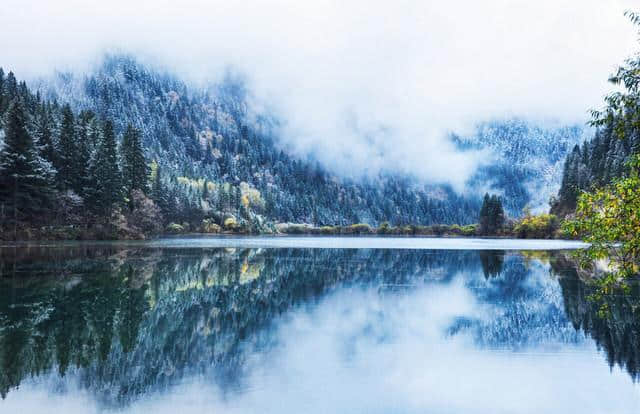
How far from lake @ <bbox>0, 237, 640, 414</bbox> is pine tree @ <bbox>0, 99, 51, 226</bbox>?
43.7 metres

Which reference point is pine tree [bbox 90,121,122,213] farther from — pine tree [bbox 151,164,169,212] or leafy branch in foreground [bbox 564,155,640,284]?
leafy branch in foreground [bbox 564,155,640,284]

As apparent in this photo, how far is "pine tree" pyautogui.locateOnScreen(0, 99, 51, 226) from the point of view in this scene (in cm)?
7450

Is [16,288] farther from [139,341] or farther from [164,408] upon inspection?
[164,408]

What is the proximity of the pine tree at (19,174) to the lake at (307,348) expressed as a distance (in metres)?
43.7

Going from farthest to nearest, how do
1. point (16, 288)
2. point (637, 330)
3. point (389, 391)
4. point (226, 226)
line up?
point (226, 226) < point (16, 288) < point (637, 330) < point (389, 391)

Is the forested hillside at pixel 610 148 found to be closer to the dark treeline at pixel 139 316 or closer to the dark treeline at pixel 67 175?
the dark treeline at pixel 139 316

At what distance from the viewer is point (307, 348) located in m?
19.5

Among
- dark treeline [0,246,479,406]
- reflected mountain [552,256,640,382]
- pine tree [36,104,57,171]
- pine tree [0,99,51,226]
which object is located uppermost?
pine tree [36,104,57,171]

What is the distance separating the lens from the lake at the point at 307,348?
46.3 feet

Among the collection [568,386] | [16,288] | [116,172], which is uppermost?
[116,172]

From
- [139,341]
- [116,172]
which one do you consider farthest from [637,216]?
[116,172]

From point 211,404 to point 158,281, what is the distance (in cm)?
2457

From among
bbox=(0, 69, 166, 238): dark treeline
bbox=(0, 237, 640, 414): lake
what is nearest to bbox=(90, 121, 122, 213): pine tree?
bbox=(0, 69, 166, 238): dark treeline

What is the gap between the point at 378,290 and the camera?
3531 centimetres
